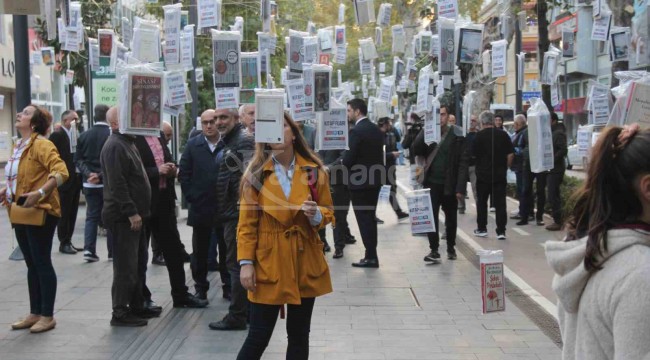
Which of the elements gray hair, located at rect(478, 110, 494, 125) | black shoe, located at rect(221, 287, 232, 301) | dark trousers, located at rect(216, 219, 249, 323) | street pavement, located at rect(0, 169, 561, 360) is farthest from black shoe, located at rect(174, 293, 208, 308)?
gray hair, located at rect(478, 110, 494, 125)

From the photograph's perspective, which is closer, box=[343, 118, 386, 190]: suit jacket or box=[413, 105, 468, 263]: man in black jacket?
box=[343, 118, 386, 190]: suit jacket

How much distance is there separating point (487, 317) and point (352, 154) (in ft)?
11.6

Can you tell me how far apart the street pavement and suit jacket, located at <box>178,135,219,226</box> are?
95 centimetres

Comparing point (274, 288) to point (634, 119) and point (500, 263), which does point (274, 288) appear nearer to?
point (500, 263)

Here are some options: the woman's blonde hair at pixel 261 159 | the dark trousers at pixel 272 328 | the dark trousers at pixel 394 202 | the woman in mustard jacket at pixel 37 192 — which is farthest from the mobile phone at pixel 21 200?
the dark trousers at pixel 394 202

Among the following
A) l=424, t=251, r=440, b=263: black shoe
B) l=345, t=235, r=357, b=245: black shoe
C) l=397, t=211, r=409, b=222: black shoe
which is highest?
l=424, t=251, r=440, b=263: black shoe

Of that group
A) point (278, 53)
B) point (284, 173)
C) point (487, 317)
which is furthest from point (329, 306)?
point (278, 53)

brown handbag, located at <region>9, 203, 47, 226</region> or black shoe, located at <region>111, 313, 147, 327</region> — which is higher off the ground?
brown handbag, located at <region>9, 203, 47, 226</region>

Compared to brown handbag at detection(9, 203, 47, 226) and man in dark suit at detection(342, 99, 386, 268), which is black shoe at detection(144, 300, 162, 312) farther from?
man in dark suit at detection(342, 99, 386, 268)

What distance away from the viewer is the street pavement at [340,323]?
6.63m

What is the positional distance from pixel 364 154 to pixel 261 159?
5.92m

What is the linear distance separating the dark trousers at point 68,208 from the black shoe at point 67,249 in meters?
0.05

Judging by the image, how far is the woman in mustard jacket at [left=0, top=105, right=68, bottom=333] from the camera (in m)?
7.01

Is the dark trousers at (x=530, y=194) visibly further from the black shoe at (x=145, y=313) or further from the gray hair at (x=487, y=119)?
the black shoe at (x=145, y=313)
